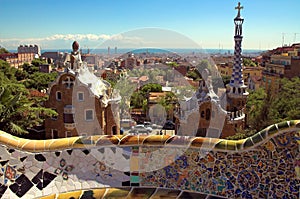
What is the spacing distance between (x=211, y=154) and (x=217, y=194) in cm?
34

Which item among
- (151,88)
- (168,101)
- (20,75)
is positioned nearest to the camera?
(168,101)

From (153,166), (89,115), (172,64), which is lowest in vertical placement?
(89,115)

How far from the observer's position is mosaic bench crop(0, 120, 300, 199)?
2590 millimetres

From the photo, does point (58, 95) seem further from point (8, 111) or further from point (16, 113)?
point (8, 111)

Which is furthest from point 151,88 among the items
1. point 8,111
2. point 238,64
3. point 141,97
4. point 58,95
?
point 8,111

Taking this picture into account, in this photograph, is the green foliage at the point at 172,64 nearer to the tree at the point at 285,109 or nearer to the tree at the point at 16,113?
the tree at the point at 16,113

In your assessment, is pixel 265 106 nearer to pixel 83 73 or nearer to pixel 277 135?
pixel 83 73

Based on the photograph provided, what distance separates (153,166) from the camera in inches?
115

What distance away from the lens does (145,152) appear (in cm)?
295

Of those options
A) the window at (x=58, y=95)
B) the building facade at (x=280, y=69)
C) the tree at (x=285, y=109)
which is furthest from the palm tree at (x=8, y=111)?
the building facade at (x=280, y=69)

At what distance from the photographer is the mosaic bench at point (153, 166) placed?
259cm

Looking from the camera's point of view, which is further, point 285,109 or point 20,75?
point 20,75

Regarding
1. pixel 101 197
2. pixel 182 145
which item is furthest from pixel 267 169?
pixel 101 197

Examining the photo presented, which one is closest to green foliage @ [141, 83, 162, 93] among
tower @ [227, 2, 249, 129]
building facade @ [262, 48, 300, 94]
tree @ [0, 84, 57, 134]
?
tower @ [227, 2, 249, 129]
